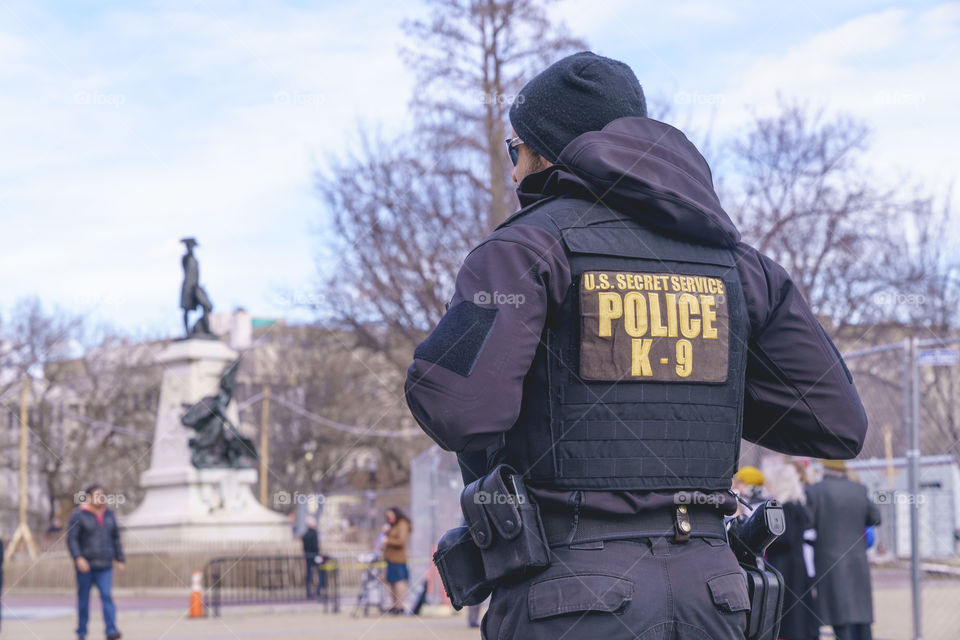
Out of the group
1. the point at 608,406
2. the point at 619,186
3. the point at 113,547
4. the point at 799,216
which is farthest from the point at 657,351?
the point at 799,216

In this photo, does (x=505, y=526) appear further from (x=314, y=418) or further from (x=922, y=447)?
(x=314, y=418)

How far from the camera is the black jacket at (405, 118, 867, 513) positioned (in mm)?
2867

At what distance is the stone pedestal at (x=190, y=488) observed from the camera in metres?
27.8

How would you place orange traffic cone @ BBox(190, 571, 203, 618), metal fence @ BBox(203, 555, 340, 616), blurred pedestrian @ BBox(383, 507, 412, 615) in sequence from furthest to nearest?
metal fence @ BBox(203, 555, 340, 616), orange traffic cone @ BBox(190, 571, 203, 618), blurred pedestrian @ BBox(383, 507, 412, 615)

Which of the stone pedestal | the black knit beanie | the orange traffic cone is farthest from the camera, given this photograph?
the stone pedestal

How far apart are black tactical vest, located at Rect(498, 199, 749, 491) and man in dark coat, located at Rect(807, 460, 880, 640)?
7.17 m

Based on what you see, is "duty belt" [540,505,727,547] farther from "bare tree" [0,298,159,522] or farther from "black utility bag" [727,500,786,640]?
"bare tree" [0,298,159,522]

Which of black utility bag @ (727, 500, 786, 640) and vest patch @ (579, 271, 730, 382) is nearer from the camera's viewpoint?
vest patch @ (579, 271, 730, 382)

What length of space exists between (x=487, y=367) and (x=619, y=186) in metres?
0.61

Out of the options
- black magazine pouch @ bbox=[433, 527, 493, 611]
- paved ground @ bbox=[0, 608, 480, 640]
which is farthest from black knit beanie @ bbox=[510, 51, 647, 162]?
paved ground @ bbox=[0, 608, 480, 640]

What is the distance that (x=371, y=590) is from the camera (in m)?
20.6

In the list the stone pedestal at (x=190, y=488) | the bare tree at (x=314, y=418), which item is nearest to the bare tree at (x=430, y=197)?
the stone pedestal at (x=190, y=488)

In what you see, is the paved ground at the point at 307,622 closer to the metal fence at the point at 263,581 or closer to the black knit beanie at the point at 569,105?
the metal fence at the point at 263,581

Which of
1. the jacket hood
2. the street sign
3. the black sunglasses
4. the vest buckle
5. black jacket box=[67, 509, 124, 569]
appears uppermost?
the black sunglasses
